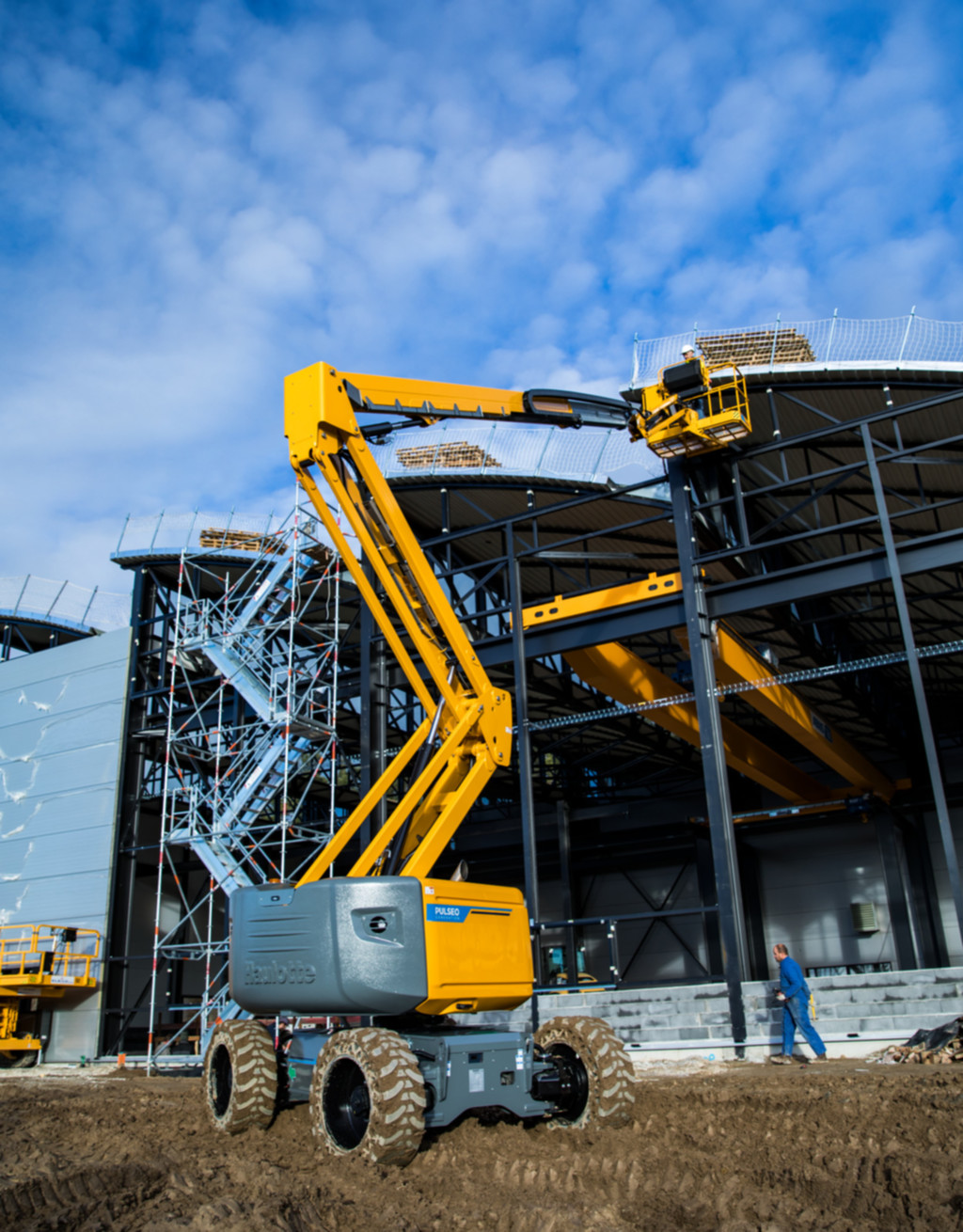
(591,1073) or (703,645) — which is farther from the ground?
(703,645)

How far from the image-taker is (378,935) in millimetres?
8797

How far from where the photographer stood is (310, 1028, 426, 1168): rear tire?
7.53 metres

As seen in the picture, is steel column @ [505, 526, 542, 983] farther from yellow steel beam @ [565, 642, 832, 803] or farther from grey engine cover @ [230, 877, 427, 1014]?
grey engine cover @ [230, 877, 427, 1014]

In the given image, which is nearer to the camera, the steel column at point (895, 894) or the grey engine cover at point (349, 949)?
the grey engine cover at point (349, 949)

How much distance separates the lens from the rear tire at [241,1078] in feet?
30.2

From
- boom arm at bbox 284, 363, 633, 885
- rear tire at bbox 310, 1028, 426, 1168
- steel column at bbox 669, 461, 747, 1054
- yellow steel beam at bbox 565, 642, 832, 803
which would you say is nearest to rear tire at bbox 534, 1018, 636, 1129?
rear tire at bbox 310, 1028, 426, 1168

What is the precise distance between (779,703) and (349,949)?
43.8ft

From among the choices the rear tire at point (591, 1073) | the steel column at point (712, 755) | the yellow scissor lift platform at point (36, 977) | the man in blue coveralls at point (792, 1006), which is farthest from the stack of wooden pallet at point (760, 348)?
the yellow scissor lift platform at point (36, 977)

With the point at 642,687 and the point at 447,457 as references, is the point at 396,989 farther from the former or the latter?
the point at 447,457

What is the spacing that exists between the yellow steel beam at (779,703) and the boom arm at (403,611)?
21.3 ft

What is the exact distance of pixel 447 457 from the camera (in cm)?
2298

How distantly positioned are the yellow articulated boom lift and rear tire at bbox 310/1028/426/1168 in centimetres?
1

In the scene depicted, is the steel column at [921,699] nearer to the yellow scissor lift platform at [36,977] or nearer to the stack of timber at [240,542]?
the stack of timber at [240,542]

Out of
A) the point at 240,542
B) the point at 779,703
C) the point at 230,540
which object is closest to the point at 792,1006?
the point at 779,703
